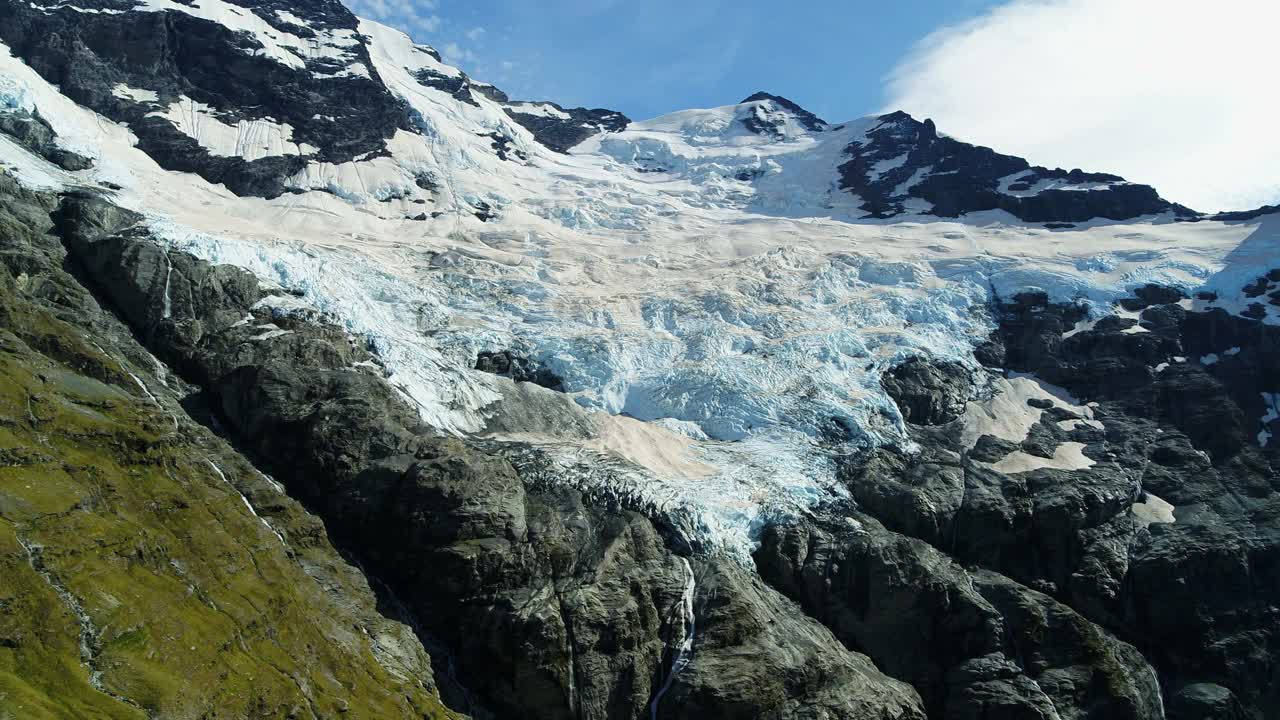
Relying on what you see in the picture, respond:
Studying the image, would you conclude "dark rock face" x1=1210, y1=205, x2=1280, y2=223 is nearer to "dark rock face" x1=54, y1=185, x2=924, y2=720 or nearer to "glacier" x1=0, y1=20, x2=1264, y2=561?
"glacier" x1=0, y1=20, x2=1264, y2=561

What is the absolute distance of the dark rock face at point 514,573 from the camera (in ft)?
190

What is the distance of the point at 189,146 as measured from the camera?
123m

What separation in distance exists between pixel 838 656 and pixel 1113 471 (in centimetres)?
3890

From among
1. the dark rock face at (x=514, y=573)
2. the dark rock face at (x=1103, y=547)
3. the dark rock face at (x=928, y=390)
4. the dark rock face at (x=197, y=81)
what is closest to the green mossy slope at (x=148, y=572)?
the dark rock face at (x=514, y=573)

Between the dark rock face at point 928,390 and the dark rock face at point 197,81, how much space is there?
85083 millimetres

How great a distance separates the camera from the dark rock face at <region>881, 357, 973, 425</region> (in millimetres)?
93250

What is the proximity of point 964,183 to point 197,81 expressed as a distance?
12757 cm

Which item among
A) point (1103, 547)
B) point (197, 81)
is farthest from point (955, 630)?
point (197, 81)

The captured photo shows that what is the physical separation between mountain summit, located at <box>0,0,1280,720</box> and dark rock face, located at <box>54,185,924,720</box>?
0.27 m

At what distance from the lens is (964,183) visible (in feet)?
525

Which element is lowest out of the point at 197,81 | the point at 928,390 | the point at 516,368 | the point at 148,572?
the point at 148,572

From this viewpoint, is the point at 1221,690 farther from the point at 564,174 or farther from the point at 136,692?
the point at 564,174

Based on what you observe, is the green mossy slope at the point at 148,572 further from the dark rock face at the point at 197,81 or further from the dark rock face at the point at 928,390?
the dark rock face at the point at 197,81

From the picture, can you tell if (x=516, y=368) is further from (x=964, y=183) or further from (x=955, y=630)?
(x=964, y=183)
